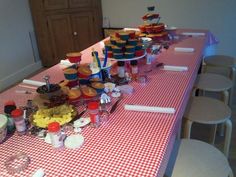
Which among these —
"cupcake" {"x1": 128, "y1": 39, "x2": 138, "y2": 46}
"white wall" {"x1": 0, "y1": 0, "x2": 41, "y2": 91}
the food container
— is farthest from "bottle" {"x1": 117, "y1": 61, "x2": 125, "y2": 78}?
"white wall" {"x1": 0, "y1": 0, "x2": 41, "y2": 91}

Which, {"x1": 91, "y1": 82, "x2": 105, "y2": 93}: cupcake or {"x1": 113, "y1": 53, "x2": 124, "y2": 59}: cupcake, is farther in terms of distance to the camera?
{"x1": 113, "y1": 53, "x2": 124, "y2": 59}: cupcake

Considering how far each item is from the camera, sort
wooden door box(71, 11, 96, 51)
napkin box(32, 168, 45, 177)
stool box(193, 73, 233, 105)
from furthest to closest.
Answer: wooden door box(71, 11, 96, 51), stool box(193, 73, 233, 105), napkin box(32, 168, 45, 177)

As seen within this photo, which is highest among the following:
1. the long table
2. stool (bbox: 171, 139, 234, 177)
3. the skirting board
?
the long table

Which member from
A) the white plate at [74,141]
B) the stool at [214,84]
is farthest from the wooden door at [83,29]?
the white plate at [74,141]

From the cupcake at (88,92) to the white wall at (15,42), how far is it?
254 cm

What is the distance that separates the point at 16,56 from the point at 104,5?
1.55 m

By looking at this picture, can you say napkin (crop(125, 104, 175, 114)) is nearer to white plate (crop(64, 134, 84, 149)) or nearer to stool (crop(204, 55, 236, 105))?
white plate (crop(64, 134, 84, 149))

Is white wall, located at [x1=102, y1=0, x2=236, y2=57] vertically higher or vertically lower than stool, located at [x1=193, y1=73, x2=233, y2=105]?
higher

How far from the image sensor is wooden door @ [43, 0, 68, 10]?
3.56 meters

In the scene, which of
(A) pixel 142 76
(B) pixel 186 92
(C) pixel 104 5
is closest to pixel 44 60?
(C) pixel 104 5

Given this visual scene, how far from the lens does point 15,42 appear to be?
3549mm

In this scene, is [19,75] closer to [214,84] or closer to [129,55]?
[129,55]

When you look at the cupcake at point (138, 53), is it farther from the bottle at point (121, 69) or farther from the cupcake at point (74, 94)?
the cupcake at point (74, 94)

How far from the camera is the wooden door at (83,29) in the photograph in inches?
149
